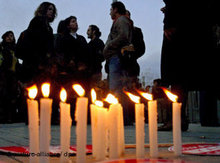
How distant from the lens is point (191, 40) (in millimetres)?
4145

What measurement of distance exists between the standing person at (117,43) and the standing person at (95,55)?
75 cm

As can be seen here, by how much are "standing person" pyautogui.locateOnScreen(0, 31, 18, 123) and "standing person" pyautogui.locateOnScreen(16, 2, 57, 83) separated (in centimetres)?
199

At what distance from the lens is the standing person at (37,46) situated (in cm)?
533

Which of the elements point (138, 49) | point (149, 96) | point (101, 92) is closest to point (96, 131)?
point (149, 96)

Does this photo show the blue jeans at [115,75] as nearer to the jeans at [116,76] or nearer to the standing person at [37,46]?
the jeans at [116,76]

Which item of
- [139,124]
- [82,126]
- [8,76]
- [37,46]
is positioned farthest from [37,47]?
[82,126]

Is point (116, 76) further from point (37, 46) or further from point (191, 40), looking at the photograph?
point (191, 40)

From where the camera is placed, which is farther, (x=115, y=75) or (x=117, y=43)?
(x=115, y=75)

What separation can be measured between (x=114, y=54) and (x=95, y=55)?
1.10 meters

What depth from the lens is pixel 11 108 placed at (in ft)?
27.4

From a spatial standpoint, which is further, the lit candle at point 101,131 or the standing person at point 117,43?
the standing person at point 117,43

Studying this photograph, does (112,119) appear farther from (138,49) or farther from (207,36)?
(138,49)

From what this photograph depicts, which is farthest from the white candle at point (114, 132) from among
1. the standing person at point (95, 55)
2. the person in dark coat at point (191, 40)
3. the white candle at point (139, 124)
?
the standing person at point (95, 55)

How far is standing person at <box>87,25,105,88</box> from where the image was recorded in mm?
6270
